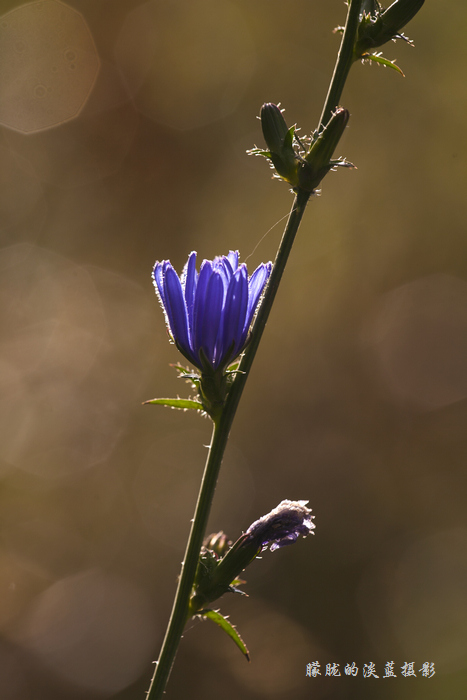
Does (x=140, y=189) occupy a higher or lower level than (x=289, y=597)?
higher

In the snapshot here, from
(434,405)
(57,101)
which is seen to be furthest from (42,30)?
(434,405)

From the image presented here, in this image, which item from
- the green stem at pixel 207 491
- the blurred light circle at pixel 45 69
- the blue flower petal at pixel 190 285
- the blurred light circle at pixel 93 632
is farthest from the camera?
the blurred light circle at pixel 45 69

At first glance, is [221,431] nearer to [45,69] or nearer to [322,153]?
[322,153]

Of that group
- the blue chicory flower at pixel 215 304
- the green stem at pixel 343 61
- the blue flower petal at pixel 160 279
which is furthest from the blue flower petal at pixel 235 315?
the green stem at pixel 343 61

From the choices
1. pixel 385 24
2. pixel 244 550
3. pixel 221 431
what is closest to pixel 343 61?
pixel 385 24

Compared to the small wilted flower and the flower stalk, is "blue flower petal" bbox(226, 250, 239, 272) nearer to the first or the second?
the flower stalk

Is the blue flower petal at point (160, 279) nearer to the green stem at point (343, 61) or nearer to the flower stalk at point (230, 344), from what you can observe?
the flower stalk at point (230, 344)

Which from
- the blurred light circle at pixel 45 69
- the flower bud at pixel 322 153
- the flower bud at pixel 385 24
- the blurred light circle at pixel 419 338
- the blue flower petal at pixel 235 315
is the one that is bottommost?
the blue flower petal at pixel 235 315

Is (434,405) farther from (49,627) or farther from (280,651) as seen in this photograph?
(49,627)
